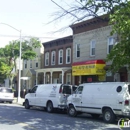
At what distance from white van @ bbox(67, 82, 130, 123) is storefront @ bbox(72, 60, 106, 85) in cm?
875

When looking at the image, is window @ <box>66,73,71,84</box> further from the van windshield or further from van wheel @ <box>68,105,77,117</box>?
van wheel @ <box>68,105,77,117</box>

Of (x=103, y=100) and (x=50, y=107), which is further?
(x=50, y=107)

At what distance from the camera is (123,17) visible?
11.1 metres

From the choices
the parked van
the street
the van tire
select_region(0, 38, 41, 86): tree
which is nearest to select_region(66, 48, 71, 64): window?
select_region(0, 38, 41, 86): tree

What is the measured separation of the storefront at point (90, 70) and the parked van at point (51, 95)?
21.5 ft

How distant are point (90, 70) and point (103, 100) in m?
11.3

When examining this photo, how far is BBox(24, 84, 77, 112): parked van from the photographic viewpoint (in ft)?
60.0

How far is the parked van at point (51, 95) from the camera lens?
60.0 feet

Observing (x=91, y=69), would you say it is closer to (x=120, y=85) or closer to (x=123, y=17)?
(x=120, y=85)

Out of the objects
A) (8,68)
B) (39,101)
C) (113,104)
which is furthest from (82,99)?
(8,68)

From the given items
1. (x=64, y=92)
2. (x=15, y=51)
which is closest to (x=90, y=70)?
(x=64, y=92)

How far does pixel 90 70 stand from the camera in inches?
1008

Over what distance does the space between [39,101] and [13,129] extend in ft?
31.4

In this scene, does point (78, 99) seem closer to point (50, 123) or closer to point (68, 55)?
point (50, 123)
